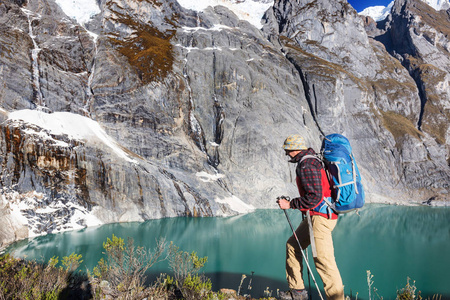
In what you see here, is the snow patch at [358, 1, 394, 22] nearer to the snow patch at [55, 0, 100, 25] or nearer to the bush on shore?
the snow patch at [55, 0, 100, 25]

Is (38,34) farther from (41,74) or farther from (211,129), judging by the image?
(211,129)

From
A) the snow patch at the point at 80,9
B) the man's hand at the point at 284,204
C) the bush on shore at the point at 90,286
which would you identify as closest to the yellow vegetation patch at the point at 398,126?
the snow patch at the point at 80,9

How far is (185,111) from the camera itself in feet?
145

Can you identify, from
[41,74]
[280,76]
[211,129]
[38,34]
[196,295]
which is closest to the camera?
[196,295]

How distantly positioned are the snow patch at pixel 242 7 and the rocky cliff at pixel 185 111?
140 inches

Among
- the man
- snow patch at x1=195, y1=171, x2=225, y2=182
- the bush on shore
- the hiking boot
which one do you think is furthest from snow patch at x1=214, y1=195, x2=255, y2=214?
the man

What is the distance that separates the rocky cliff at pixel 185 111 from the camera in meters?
28.6

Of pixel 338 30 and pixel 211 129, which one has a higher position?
pixel 338 30

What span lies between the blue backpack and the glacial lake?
5042 mm

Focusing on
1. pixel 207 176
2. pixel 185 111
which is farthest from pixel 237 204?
pixel 185 111

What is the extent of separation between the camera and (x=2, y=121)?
88.1ft

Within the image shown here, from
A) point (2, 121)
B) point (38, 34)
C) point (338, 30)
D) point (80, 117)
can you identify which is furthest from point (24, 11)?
point (338, 30)

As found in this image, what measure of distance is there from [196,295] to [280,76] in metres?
56.3

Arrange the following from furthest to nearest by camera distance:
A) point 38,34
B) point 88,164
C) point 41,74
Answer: point 38,34 → point 41,74 → point 88,164
